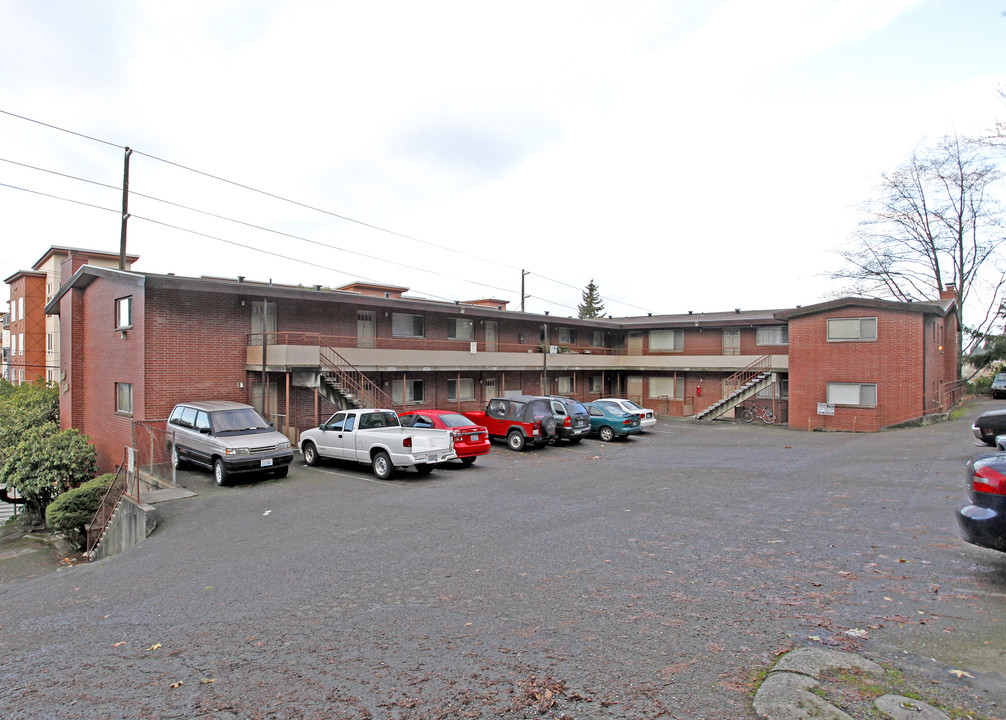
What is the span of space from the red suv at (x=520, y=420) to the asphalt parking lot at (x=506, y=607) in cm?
→ 796

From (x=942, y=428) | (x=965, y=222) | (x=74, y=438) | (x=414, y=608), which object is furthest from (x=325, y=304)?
(x=965, y=222)

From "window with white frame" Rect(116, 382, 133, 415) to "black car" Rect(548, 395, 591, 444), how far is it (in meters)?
14.2

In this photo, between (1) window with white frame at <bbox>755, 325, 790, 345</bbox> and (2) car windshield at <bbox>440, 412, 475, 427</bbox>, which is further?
(1) window with white frame at <bbox>755, 325, 790, 345</bbox>

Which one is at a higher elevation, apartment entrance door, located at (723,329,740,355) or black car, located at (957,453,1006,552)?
apartment entrance door, located at (723,329,740,355)

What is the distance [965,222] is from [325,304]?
42.0 m

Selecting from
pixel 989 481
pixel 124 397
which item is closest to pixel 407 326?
pixel 124 397

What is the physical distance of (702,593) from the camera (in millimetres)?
5863

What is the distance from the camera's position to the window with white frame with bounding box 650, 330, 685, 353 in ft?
123

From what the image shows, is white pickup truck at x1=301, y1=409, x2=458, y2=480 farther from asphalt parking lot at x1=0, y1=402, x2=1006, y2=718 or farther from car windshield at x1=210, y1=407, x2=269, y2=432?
asphalt parking lot at x1=0, y1=402, x2=1006, y2=718

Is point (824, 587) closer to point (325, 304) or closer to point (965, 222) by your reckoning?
point (325, 304)

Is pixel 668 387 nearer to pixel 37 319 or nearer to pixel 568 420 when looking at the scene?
pixel 568 420

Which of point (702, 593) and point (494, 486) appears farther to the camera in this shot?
point (494, 486)

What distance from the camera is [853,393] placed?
26.5 metres

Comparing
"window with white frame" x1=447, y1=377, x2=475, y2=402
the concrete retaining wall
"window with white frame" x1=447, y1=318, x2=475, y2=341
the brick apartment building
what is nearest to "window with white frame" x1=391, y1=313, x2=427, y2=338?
the brick apartment building
